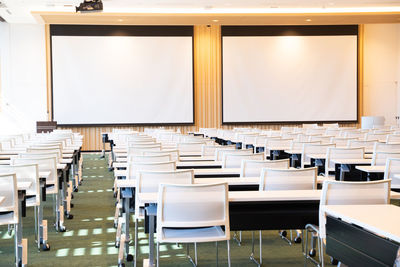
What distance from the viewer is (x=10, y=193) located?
4.33 metres

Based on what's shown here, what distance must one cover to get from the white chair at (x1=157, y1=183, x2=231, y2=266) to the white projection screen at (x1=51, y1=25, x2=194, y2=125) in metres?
14.9

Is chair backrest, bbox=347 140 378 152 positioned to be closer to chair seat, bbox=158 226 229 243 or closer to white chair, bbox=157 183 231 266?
chair seat, bbox=158 226 229 243

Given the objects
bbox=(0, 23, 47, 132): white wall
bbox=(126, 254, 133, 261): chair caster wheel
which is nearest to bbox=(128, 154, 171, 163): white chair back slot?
bbox=(126, 254, 133, 261): chair caster wheel

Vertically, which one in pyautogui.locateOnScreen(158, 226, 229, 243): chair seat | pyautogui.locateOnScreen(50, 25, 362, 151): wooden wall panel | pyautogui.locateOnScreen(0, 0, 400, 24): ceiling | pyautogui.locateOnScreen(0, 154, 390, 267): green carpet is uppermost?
pyautogui.locateOnScreen(0, 0, 400, 24): ceiling

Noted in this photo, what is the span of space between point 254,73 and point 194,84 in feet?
7.22

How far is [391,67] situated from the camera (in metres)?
19.6

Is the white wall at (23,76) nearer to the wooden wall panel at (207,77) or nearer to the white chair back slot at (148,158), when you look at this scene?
the wooden wall panel at (207,77)

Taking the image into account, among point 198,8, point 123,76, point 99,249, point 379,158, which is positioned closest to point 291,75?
point 198,8

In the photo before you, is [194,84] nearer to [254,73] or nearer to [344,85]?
[254,73]

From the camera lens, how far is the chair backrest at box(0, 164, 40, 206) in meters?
5.06

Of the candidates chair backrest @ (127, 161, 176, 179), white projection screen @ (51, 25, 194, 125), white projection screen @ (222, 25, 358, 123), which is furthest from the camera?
white projection screen @ (222, 25, 358, 123)

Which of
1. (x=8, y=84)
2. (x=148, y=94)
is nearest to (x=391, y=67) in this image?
(x=148, y=94)

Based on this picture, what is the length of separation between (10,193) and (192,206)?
64.7 inches

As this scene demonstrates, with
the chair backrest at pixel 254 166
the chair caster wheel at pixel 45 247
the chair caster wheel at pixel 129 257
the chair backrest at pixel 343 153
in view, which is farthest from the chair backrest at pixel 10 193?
the chair backrest at pixel 343 153
